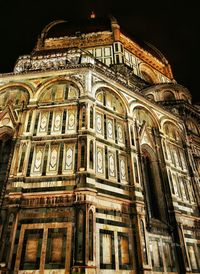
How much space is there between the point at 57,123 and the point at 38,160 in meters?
Result: 1.92

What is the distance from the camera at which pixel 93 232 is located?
24.7 feet

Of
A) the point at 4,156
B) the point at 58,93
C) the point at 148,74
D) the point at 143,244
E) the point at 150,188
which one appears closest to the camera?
the point at 143,244

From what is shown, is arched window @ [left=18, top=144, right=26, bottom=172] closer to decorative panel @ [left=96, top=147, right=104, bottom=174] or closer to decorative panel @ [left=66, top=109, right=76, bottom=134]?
decorative panel @ [left=66, top=109, right=76, bottom=134]

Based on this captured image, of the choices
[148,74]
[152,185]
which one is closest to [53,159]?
[152,185]

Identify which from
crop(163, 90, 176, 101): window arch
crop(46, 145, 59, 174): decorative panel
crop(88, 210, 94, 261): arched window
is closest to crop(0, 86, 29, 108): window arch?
crop(46, 145, 59, 174): decorative panel

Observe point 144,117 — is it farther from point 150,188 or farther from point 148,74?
point 148,74

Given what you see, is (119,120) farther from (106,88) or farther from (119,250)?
(119,250)

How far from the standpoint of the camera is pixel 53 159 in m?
9.16

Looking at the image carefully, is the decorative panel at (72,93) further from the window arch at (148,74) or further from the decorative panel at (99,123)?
the window arch at (148,74)

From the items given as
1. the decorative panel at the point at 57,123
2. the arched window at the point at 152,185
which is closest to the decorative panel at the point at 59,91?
the decorative panel at the point at 57,123

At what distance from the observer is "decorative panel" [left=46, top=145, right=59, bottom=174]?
888cm

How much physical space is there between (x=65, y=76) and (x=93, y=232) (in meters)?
7.53

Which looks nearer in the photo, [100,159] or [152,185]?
[100,159]

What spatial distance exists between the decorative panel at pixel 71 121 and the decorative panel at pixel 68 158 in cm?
78
